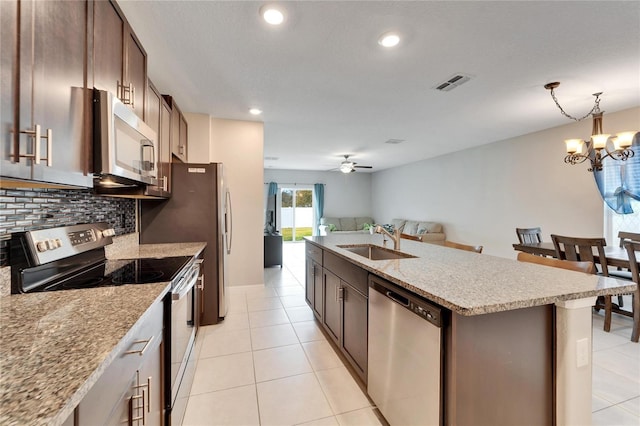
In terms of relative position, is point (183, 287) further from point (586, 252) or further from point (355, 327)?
point (586, 252)

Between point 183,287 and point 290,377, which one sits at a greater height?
point 183,287

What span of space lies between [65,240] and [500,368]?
2.25m

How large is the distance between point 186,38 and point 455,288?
250 centimetres

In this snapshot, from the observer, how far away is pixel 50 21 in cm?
95

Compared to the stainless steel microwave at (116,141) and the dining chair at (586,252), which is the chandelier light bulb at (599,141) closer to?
the dining chair at (586,252)

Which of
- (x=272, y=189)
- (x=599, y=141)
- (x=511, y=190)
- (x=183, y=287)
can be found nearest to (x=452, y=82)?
(x=599, y=141)

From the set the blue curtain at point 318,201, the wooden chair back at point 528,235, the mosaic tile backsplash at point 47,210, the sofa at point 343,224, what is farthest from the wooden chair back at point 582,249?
the blue curtain at point 318,201

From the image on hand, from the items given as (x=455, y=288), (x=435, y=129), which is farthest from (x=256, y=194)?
(x=455, y=288)

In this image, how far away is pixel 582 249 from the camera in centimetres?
289

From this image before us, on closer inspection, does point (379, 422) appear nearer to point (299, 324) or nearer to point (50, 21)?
point (299, 324)

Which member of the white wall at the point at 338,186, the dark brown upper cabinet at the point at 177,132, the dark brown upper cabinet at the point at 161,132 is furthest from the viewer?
the white wall at the point at 338,186

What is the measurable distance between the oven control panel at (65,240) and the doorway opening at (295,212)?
7450 mm

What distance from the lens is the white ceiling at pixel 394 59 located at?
1819 millimetres

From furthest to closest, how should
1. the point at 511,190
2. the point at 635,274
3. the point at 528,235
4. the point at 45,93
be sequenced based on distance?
the point at 511,190 < the point at 528,235 < the point at 635,274 < the point at 45,93
